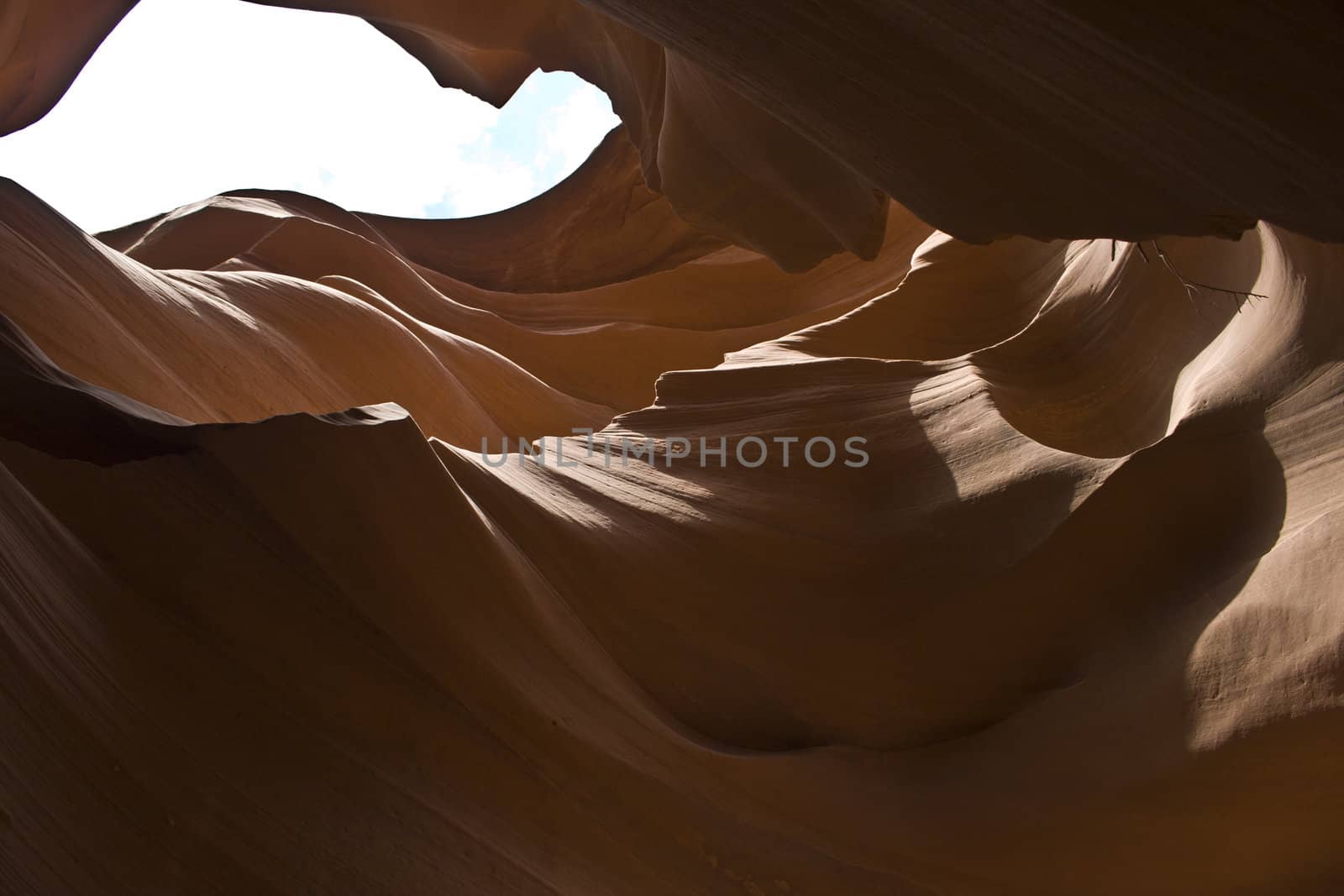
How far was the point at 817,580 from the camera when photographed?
1.59 m

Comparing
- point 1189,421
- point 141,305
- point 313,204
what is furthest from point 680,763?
point 313,204

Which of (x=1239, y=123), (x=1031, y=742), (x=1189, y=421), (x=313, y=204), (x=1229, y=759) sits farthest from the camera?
(x=313, y=204)

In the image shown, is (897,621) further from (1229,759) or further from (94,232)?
(94,232)

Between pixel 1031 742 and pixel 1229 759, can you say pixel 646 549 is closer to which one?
pixel 1031 742

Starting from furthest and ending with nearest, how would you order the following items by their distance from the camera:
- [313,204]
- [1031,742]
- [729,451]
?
[313,204]
[729,451]
[1031,742]

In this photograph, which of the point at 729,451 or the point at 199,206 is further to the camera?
the point at 199,206

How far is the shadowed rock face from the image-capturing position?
97 cm

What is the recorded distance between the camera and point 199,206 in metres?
3.87

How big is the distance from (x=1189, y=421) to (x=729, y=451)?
2.52ft

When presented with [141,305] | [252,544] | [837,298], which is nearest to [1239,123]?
[252,544]

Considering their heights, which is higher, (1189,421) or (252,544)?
(252,544)

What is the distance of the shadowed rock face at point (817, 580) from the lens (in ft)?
3.20

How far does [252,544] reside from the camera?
133 cm

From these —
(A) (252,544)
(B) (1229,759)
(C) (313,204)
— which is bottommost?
(B) (1229,759)
